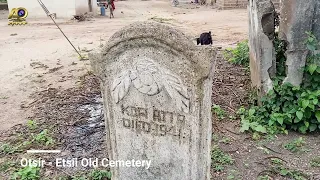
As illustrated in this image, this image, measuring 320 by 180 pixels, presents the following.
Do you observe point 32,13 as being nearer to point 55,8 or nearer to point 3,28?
point 55,8

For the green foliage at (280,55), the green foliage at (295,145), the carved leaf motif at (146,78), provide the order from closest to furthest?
the carved leaf motif at (146,78)
the green foliage at (295,145)
the green foliage at (280,55)

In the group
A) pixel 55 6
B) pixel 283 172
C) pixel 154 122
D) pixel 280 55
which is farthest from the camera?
pixel 55 6

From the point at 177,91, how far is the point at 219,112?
1.91m

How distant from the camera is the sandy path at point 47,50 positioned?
18.1ft

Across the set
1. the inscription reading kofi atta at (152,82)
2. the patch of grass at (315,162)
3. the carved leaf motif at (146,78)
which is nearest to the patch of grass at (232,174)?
the patch of grass at (315,162)

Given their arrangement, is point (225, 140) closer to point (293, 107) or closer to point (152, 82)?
point (293, 107)

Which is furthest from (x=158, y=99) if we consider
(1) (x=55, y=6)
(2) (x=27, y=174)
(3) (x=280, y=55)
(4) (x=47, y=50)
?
(1) (x=55, y=6)

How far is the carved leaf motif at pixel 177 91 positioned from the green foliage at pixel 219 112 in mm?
1787

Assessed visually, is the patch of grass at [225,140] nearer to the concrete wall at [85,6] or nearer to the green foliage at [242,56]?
the green foliage at [242,56]

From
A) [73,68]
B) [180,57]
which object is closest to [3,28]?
[73,68]

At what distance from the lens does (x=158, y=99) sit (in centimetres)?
251

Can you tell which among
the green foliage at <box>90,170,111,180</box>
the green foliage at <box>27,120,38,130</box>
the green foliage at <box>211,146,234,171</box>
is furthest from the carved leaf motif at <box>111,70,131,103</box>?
the green foliage at <box>27,120,38,130</box>

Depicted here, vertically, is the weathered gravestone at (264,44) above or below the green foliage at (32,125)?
above
